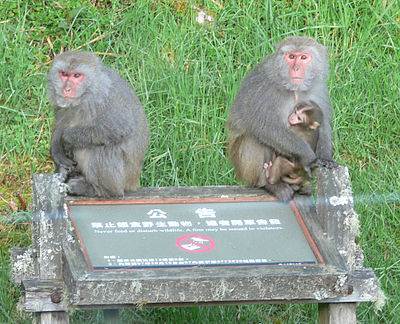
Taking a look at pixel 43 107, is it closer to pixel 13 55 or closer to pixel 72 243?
pixel 13 55

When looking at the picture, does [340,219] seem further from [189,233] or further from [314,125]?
[314,125]

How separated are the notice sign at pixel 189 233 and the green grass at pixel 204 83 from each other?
4.68 feet

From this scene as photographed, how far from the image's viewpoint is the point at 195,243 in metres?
3.96

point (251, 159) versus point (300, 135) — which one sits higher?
point (300, 135)

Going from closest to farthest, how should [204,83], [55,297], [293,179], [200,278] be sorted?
[200,278] → [55,297] → [293,179] → [204,83]

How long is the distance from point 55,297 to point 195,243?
73 cm

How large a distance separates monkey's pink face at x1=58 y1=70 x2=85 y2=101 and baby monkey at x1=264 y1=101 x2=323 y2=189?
1.31 meters

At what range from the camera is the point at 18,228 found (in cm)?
608

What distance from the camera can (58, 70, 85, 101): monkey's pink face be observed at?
4.94m

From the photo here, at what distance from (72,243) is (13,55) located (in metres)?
3.35

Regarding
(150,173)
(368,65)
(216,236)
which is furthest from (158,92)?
(216,236)

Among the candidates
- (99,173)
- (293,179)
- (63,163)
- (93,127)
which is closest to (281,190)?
(293,179)

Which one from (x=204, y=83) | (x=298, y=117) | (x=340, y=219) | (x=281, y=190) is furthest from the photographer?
(x=204, y=83)

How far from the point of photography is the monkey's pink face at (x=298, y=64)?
5145mm
